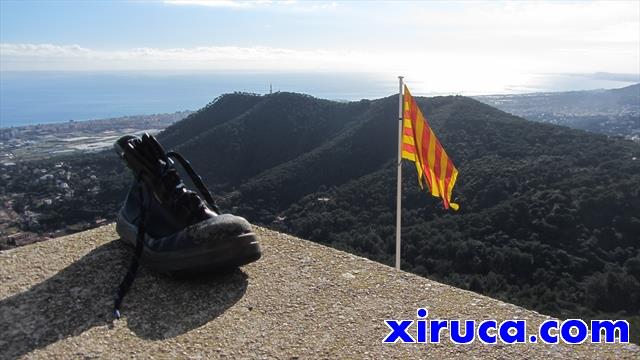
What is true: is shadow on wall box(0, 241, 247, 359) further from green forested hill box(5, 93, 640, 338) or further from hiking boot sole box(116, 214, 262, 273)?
green forested hill box(5, 93, 640, 338)

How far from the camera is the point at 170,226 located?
11.5 ft

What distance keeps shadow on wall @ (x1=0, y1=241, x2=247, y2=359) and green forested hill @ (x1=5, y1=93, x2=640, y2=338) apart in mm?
12243

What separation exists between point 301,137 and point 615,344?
41.4 metres

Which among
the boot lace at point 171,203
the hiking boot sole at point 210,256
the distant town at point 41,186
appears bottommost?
the distant town at point 41,186

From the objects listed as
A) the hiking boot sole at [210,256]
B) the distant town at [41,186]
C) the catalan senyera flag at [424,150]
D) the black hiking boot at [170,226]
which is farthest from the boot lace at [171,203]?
the distant town at [41,186]

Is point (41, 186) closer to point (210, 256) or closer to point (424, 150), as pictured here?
point (424, 150)

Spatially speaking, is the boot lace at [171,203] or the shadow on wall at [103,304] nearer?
the shadow on wall at [103,304]

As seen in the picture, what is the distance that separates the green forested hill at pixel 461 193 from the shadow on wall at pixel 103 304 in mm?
12243

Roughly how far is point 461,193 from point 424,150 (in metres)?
20.4

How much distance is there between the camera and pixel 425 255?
1748 cm

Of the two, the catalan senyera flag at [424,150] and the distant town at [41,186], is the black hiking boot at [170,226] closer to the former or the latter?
the catalan senyera flag at [424,150]

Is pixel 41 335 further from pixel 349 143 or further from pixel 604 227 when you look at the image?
pixel 349 143

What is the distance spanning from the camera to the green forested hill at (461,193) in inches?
→ 659

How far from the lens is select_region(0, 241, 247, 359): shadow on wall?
2.87 meters
